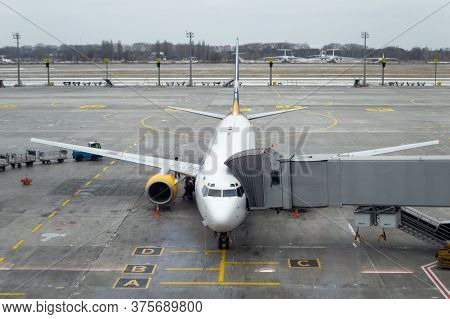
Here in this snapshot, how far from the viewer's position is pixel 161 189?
3594 cm

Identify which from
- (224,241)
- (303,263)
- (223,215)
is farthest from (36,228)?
(303,263)

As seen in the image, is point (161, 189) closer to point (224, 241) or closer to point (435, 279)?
point (224, 241)

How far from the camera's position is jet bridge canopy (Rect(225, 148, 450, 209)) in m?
27.3

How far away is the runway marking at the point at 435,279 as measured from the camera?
942 inches

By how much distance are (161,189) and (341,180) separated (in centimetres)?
1332

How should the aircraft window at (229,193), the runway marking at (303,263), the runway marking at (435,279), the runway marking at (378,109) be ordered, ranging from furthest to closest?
the runway marking at (378,109) < the aircraft window at (229,193) < the runway marking at (303,263) < the runway marking at (435,279)

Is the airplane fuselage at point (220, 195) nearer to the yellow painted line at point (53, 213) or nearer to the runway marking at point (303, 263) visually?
the runway marking at point (303, 263)

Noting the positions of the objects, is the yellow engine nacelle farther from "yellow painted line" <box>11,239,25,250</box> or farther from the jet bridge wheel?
"yellow painted line" <box>11,239,25,250</box>

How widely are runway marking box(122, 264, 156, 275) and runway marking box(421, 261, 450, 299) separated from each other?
45.9 feet

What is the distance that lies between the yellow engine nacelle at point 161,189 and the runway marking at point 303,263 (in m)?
11.2

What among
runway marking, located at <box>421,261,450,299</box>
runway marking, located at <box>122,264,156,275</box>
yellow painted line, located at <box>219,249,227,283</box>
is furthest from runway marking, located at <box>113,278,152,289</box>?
runway marking, located at <box>421,261,450,299</box>

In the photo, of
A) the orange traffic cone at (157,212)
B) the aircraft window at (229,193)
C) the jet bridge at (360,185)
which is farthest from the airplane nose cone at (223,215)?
the orange traffic cone at (157,212)

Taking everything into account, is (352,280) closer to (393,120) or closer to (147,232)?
(147,232)

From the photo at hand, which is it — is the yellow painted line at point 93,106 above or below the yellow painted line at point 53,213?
above
